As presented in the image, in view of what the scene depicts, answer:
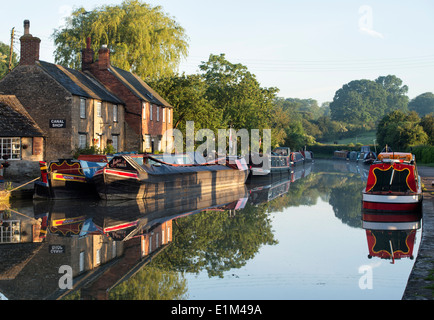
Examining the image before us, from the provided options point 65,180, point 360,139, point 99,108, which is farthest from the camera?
point 360,139

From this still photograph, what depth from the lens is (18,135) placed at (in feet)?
92.7

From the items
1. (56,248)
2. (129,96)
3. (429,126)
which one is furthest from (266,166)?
(429,126)

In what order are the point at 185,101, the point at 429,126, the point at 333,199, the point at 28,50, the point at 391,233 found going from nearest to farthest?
the point at 391,233 → the point at 333,199 → the point at 28,50 → the point at 185,101 → the point at 429,126

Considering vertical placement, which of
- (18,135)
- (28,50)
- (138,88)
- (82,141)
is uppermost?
(28,50)

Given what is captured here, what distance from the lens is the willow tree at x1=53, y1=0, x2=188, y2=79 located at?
48.6 m

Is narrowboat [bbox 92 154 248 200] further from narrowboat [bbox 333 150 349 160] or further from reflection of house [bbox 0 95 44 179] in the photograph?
narrowboat [bbox 333 150 349 160]

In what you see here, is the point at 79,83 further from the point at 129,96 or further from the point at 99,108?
the point at 129,96

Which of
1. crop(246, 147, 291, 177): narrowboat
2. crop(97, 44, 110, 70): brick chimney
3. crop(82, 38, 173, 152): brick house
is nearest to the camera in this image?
crop(82, 38, 173, 152): brick house

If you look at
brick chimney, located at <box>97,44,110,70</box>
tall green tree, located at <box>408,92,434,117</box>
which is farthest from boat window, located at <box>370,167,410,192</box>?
tall green tree, located at <box>408,92,434,117</box>

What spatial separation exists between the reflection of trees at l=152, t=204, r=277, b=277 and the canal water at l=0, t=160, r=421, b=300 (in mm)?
27

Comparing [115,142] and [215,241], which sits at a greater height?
[115,142]

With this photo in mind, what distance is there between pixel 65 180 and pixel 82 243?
10.8m

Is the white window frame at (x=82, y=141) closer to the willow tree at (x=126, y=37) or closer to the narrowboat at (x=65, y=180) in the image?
the narrowboat at (x=65, y=180)
